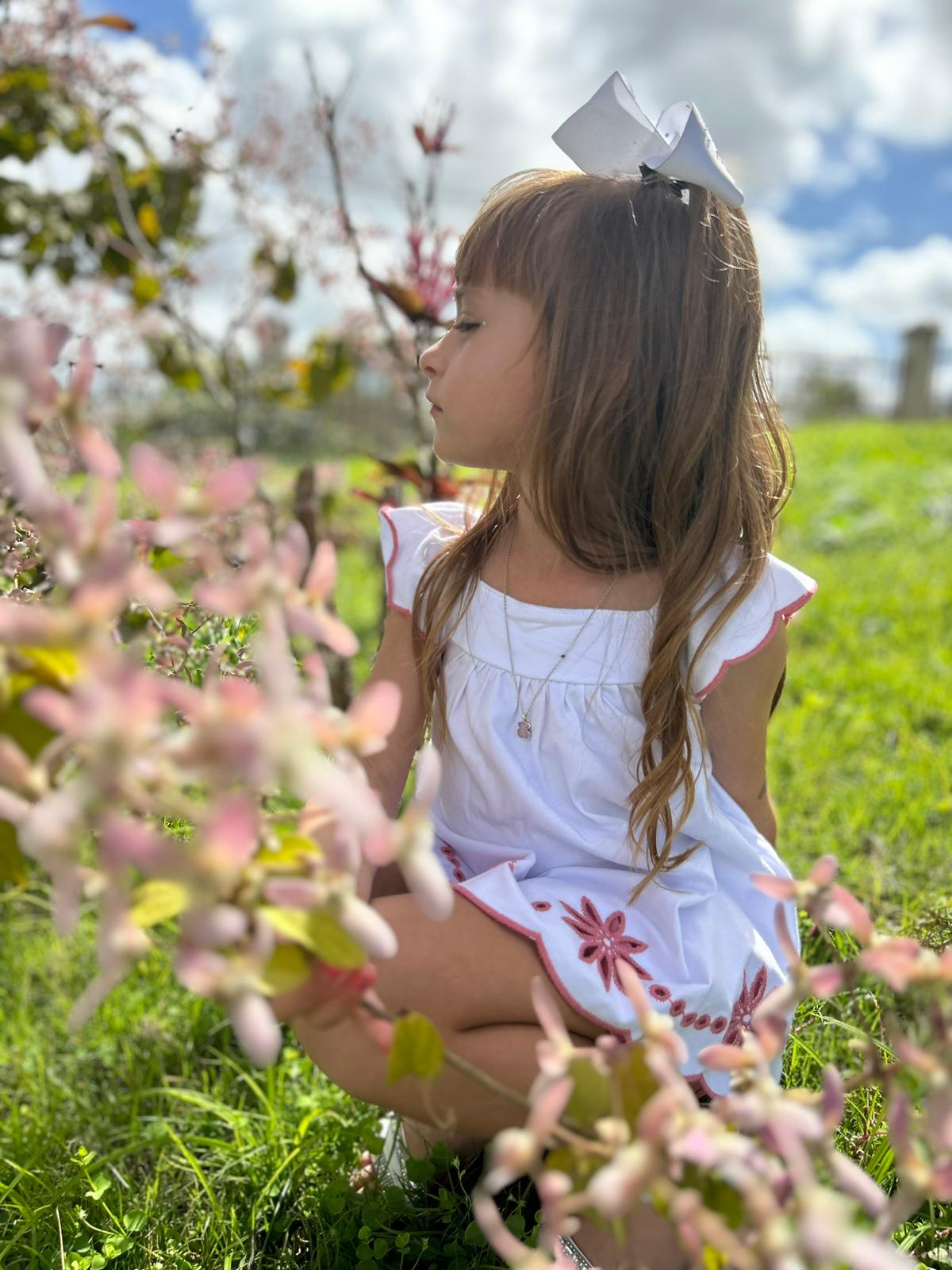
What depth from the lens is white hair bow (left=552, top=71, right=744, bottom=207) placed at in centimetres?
129

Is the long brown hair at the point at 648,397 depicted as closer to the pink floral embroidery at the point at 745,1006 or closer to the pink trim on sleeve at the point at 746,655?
the pink trim on sleeve at the point at 746,655

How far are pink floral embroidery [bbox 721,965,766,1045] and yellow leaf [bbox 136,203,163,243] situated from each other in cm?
256

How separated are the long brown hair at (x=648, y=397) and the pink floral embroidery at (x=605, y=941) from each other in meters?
0.06

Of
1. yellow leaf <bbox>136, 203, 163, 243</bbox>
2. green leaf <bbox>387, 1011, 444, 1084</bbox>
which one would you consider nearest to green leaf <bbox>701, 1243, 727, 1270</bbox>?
green leaf <bbox>387, 1011, 444, 1084</bbox>

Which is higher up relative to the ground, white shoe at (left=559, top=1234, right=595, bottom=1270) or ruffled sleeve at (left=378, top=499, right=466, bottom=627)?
ruffled sleeve at (left=378, top=499, right=466, bottom=627)

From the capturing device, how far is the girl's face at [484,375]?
4.45 ft

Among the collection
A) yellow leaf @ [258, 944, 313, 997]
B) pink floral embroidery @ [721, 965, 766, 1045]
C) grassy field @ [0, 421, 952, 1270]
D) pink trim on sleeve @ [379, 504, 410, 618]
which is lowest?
grassy field @ [0, 421, 952, 1270]

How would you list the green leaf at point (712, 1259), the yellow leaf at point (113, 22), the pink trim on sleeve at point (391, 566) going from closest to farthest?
1. the green leaf at point (712, 1259)
2. the pink trim on sleeve at point (391, 566)
3. the yellow leaf at point (113, 22)

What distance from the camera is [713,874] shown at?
1370 mm

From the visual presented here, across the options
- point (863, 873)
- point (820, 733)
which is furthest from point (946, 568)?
point (863, 873)

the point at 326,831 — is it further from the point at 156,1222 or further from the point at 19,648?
the point at 156,1222

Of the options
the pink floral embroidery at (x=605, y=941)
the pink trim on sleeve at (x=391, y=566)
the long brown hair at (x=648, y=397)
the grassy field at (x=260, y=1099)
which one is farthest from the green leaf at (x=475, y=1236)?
the pink trim on sleeve at (x=391, y=566)

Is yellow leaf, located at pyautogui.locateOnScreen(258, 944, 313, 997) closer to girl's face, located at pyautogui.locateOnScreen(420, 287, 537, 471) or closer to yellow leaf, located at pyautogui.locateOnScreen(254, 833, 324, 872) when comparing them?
yellow leaf, located at pyautogui.locateOnScreen(254, 833, 324, 872)

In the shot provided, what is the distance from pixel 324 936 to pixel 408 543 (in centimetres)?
100
